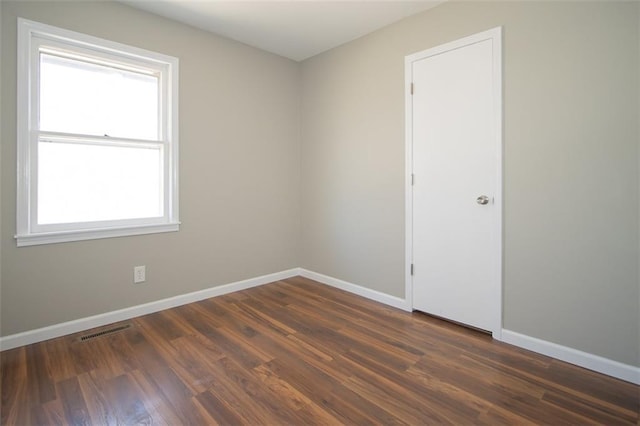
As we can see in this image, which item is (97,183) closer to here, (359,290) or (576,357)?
(359,290)

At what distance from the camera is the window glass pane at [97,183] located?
2.42 metres

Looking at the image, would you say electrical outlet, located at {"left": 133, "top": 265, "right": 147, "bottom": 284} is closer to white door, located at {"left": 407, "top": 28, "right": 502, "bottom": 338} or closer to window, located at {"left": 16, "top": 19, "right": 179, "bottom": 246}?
window, located at {"left": 16, "top": 19, "right": 179, "bottom": 246}

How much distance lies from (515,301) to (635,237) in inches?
31.1

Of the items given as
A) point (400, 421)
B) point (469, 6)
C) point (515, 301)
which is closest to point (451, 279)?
point (515, 301)

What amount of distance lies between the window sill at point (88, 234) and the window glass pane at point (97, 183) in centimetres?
12

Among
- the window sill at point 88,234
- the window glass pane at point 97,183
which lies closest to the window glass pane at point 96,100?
the window glass pane at point 97,183

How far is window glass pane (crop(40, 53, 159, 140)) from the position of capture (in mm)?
2414

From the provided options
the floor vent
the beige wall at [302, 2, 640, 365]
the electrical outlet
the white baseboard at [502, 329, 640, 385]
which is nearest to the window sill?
the electrical outlet

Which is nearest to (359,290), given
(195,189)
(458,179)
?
(458,179)

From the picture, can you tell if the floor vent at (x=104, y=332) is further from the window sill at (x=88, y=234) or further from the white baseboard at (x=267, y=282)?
the window sill at (x=88, y=234)

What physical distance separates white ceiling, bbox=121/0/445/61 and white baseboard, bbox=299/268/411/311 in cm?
257

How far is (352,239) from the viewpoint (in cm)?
344

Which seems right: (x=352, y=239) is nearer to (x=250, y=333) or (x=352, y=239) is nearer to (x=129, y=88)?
(x=250, y=333)

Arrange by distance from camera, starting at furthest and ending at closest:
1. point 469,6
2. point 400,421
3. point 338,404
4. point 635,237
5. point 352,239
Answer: point 352,239, point 469,6, point 635,237, point 338,404, point 400,421
